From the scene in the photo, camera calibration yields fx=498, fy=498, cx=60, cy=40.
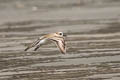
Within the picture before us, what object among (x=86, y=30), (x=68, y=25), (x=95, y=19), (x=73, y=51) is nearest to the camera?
(x=73, y=51)

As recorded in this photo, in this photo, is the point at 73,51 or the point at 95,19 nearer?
the point at 73,51

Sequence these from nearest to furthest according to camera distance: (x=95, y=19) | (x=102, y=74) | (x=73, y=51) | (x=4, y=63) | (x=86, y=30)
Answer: (x=102, y=74) < (x=4, y=63) < (x=73, y=51) < (x=86, y=30) < (x=95, y=19)

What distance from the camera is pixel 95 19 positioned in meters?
25.4

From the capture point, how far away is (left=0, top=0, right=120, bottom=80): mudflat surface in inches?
473

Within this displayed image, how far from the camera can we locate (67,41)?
709 inches

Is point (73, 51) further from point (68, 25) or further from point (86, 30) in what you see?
point (68, 25)

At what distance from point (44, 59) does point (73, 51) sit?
1.57 m

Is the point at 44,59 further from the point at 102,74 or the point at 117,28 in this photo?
the point at 117,28

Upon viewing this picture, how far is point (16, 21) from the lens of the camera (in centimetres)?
2608

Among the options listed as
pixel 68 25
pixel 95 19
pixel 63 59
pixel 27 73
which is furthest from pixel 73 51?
pixel 95 19

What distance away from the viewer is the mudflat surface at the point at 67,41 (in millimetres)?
12016

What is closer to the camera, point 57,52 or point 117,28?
point 57,52

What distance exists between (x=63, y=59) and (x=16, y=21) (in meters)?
12.3

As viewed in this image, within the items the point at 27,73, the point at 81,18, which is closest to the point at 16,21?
the point at 81,18
